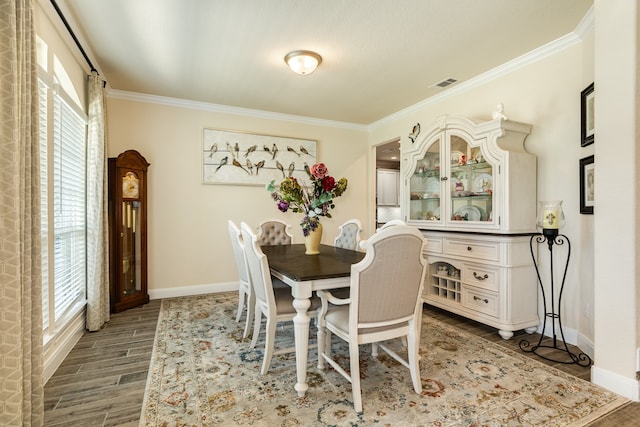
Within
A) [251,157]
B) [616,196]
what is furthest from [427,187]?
[251,157]

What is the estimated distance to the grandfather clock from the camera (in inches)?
143

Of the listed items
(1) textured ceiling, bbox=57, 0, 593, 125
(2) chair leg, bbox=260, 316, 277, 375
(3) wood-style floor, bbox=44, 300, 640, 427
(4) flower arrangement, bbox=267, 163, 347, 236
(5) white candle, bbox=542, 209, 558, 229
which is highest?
(1) textured ceiling, bbox=57, 0, 593, 125

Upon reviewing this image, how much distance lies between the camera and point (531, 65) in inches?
120

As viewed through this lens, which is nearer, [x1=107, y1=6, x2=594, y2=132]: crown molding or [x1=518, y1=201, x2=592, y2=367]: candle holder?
[x1=518, y1=201, x2=592, y2=367]: candle holder

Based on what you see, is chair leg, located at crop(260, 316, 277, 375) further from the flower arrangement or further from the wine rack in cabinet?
the wine rack in cabinet

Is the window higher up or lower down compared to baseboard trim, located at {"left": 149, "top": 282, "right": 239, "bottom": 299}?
higher up

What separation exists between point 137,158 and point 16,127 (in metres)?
2.57

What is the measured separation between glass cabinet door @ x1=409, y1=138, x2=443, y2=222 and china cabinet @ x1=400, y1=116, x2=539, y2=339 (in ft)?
0.04

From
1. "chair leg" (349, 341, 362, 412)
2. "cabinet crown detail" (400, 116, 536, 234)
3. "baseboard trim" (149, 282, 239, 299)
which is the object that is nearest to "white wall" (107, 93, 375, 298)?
"baseboard trim" (149, 282, 239, 299)

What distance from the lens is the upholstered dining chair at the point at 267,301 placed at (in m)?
2.16

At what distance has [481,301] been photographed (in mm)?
3055

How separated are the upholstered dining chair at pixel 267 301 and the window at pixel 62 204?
1.38m

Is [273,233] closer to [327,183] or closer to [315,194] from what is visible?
[315,194]

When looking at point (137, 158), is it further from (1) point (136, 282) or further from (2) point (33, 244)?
(2) point (33, 244)
